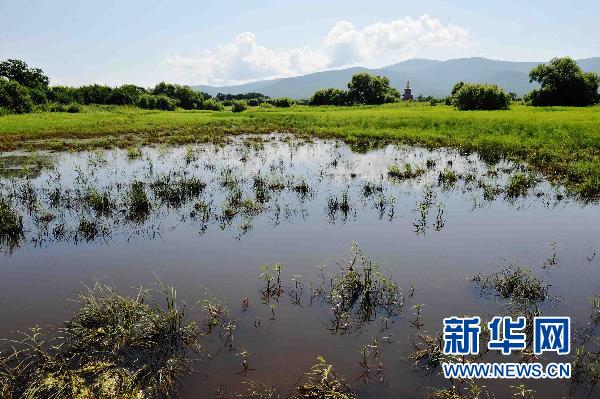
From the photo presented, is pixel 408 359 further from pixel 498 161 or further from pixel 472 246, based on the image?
pixel 498 161

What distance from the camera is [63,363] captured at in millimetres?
6086

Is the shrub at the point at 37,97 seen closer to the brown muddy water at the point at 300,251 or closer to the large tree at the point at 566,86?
the brown muddy water at the point at 300,251

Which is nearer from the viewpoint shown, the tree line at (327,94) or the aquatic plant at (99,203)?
the aquatic plant at (99,203)

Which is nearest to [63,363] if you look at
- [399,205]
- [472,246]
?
[472,246]

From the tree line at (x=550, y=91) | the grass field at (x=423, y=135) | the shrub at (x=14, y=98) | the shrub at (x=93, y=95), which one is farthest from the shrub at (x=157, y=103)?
the tree line at (x=550, y=91)

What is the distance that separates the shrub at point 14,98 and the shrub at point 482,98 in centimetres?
7327

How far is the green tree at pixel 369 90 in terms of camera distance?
320 feet

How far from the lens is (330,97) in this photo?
10238 cm

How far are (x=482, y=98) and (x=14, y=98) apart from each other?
254 ft

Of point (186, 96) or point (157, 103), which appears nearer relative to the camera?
point (157, 103)

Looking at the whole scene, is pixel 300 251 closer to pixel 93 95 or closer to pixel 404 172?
pixel 404 172

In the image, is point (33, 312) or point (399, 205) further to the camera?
point (399, 205)

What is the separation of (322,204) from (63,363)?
1040 centimetres

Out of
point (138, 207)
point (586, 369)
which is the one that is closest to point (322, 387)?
point (586, 369)
